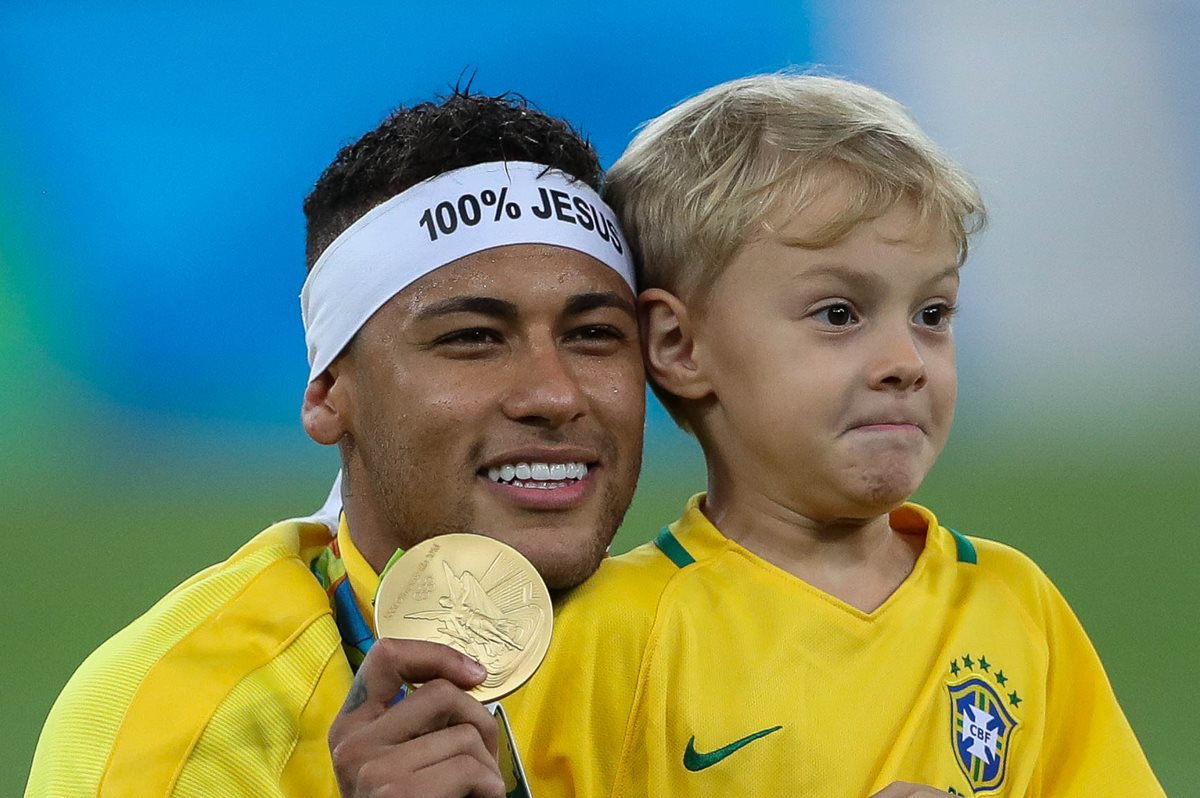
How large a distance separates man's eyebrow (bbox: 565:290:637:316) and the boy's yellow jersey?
0.36 metres

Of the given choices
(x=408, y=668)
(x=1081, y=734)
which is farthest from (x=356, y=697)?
(x=1081, y=734)

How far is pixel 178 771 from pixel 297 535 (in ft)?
1.82

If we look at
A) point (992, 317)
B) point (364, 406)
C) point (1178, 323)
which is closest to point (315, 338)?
point (364, 406)

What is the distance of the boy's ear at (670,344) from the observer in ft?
7.98

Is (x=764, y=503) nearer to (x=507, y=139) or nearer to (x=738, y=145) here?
(x=738, y=145)

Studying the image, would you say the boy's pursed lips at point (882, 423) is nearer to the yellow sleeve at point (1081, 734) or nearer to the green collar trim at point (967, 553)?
the green collar trim at point (967, 553)

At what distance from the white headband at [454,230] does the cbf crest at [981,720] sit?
0.78 meters

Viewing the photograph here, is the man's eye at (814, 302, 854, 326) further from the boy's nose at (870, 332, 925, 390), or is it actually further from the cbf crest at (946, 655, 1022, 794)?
the cbf crest at (946, 655, 1022, 794)

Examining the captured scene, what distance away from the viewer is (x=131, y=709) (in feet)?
7.32

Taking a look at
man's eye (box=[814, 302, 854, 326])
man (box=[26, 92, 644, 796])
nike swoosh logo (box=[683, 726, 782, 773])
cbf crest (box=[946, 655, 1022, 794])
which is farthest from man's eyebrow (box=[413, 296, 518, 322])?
cbf crest (box=[946, 655, 1022, 794])

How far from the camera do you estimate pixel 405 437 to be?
2.41m

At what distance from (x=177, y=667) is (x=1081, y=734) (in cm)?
131

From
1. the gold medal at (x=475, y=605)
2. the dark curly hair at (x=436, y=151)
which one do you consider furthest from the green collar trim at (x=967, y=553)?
the dark curly hair at (x=436, y=151)

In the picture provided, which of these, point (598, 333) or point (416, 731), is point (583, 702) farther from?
point (598, 333)
